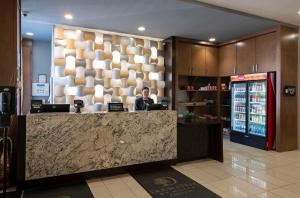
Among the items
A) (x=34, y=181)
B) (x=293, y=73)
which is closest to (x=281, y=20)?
(x=293, y=73)

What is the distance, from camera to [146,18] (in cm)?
462

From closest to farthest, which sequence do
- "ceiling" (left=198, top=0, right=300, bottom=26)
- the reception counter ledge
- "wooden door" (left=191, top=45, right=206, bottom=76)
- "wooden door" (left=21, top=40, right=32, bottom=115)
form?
1. the reception counter ledge
2. "ceiling" (left=198, top=0, right=300, bottom=26)
3. "wooden door" (left=21, top=40, right=32, bottom=115)
4. "wooden door" (left=191, top=45, right=206, bottom=76)

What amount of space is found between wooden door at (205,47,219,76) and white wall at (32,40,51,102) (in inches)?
188

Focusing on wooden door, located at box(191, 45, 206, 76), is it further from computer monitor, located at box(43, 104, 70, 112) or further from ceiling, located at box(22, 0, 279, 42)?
computer monitor, located at box(43, 104, 70, 112)

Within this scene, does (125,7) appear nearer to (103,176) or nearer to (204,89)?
(103,176)

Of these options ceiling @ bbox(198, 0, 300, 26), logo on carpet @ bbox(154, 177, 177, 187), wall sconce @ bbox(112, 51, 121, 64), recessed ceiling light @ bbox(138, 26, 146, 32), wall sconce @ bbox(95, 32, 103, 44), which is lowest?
logo on carpet @ bbox(154, 177, 177, 187)

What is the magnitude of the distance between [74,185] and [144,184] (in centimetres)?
103

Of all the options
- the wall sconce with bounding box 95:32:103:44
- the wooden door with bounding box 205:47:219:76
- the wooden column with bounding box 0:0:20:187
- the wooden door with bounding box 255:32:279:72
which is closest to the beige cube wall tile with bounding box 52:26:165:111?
the wall sconce with bounding box 95:32:103:44

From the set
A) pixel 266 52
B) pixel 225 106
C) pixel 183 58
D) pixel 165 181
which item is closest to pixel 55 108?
pixel 165 181

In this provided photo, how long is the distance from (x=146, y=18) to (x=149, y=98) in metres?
1.84

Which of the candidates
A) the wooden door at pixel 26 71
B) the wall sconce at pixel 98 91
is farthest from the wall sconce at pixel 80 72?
the wooden door at pixel 26 71

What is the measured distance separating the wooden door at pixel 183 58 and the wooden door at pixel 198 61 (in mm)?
155

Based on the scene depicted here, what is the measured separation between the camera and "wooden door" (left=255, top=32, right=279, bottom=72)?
511 cm

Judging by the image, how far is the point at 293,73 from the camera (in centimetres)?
519
